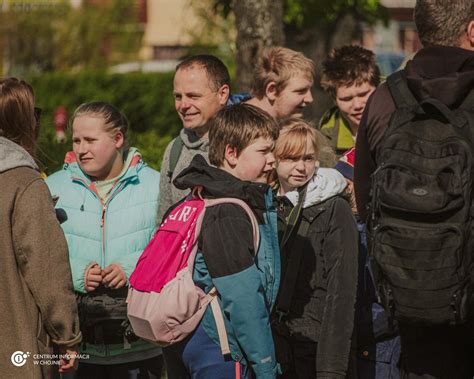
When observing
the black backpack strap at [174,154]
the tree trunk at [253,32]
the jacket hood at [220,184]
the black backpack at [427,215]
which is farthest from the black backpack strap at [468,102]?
the tree trunk at [253,32]

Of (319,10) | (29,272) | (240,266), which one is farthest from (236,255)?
(319,10)

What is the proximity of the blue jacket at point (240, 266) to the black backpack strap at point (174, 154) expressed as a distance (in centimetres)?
129

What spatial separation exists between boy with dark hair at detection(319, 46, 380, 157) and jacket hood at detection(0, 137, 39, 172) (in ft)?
7.39

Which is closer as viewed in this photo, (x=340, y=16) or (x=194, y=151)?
(x=194, y=151)

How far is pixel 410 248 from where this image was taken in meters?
4.17

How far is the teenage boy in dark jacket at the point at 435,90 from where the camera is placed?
4.40 m

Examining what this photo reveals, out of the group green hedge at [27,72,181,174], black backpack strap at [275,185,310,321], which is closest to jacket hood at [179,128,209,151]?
black backpack strap at [275,185,310,321]

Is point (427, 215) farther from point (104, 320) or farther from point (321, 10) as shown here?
point (321, 10)

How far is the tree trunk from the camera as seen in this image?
1013 centimetres

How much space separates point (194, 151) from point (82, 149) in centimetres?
65

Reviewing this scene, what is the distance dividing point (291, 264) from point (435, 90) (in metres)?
1.17

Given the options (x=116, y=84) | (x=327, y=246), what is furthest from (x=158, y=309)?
(x=116, y=84)

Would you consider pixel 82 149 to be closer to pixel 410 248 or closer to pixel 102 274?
pixel 102 274

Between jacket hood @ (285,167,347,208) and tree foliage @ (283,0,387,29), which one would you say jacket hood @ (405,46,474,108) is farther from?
tree foliage @ (283,0,387,29)
